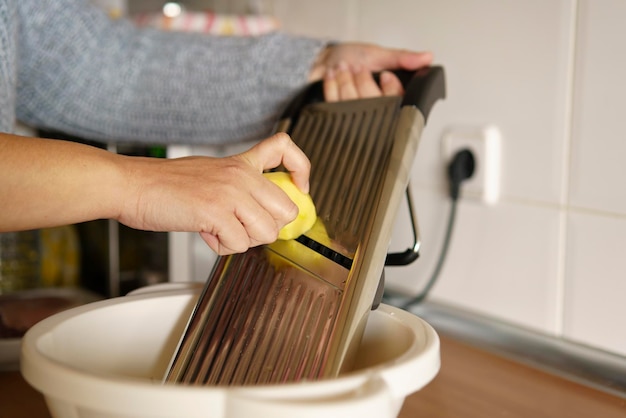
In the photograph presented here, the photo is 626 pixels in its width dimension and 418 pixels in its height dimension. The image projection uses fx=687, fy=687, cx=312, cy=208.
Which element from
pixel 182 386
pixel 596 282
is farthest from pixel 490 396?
pixel 182 386

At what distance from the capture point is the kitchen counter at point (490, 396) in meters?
0.64

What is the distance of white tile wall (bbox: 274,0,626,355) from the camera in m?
0.69

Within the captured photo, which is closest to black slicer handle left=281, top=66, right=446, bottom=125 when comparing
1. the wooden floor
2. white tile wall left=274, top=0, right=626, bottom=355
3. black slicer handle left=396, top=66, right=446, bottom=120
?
black slicer handle left=396, top=66, right=446, bottom=120

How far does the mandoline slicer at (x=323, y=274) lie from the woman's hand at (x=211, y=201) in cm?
6

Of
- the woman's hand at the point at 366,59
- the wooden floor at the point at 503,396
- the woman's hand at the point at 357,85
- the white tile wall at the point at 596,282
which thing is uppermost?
the woman's hand at the point at 366,59

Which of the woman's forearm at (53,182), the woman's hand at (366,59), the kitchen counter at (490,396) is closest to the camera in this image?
the woman's forearm at (53,182)

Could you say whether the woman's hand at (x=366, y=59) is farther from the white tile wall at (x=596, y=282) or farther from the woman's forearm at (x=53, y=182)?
the woman's forearm at (x=53, y=182)

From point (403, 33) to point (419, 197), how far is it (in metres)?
0.22

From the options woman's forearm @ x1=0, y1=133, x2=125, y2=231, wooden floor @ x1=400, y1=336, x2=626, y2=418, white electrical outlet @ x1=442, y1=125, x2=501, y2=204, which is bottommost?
wooden floor @ x1=400, y1=336, x2=626, y2=418

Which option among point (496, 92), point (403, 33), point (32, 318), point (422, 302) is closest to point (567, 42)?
point (496, 92)

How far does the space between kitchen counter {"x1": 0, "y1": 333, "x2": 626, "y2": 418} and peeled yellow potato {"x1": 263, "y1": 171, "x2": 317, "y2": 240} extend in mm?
198

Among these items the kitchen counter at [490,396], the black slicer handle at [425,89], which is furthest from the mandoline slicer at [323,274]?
the kitchen counter at [490,396]

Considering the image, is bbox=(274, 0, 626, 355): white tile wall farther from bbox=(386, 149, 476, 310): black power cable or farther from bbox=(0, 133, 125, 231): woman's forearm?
bbox=(0, 133, 125, 231): woman's forearm

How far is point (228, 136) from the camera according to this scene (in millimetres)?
951
